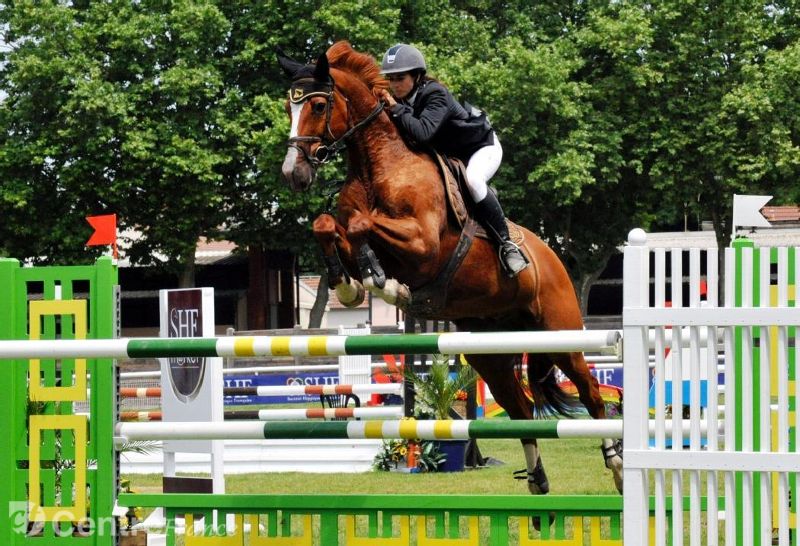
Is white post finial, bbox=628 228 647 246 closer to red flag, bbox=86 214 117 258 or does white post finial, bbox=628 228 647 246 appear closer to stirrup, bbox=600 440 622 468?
stirrup, bbox=600 440 622 468

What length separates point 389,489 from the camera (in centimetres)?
764

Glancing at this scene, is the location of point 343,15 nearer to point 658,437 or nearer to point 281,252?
point 281,252

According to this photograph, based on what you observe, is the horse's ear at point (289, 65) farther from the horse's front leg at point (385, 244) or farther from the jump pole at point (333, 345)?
the jump pole at point (333, 345)

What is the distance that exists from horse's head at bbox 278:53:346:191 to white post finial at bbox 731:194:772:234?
2178mm

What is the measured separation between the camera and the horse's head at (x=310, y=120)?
4723 mm

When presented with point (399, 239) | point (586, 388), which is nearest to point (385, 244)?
point (399, 239)

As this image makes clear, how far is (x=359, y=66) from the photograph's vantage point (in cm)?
527

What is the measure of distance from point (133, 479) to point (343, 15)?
830 inches

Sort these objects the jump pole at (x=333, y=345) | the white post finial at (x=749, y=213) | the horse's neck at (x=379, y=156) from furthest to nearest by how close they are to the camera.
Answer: the white post finial at (x=749, y=213) → the horse's neck at (x=379, y=156) → the jump pole at (x=333, y=345)

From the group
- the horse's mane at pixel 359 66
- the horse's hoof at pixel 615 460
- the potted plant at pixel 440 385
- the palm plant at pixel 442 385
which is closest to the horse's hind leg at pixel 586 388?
the horse's hoof at pixel 615 460

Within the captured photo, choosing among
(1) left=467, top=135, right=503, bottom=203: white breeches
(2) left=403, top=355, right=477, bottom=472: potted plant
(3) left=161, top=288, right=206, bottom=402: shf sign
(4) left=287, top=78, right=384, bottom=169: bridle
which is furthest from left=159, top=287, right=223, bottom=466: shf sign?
(2) left=403, top=355, right=477, bottom=472: potted plant

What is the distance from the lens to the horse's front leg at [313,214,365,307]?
4637 millimetres

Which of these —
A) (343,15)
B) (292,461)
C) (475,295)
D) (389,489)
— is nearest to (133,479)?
(292,461)

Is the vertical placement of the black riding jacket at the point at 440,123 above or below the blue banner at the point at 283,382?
above
